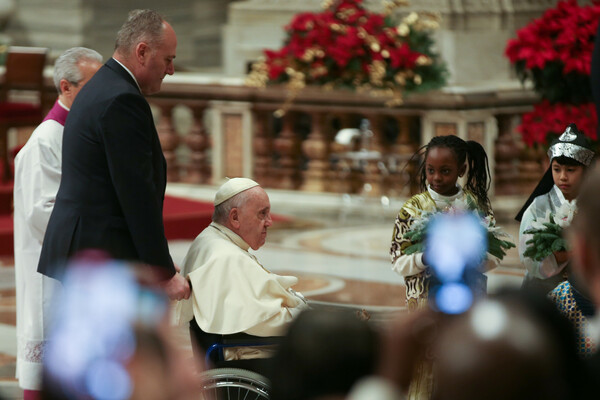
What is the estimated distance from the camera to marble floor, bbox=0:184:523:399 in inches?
303

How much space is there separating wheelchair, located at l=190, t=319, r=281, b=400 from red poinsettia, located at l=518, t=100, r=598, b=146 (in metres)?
3.29

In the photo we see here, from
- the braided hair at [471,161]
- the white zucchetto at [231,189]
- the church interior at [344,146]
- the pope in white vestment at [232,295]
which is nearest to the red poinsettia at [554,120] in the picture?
the church interior at [344,146]

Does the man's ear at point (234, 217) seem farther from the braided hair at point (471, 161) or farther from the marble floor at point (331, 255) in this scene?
the marble floor at point (331, 255)

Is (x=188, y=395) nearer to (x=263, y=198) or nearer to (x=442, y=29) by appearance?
(x=263, y=198)

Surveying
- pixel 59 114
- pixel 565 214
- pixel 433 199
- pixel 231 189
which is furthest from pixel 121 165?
pixel 565 214

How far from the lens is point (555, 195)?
491 cm

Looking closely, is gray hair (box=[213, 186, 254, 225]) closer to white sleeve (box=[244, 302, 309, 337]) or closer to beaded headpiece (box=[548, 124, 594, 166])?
white sleeve (box=[244, 302, 309, 337])

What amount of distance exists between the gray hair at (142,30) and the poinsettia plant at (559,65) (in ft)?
11.0

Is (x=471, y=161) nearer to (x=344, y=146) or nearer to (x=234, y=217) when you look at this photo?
(x=234, y=217)

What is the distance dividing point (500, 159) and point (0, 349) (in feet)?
19.4

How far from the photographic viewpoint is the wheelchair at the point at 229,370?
168 inches

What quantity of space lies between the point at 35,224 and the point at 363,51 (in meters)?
6.10

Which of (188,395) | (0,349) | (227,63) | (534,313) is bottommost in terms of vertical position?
(0,349)

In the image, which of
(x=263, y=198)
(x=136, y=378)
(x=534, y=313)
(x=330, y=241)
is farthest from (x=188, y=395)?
(x=330, y=241)
